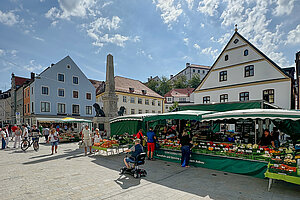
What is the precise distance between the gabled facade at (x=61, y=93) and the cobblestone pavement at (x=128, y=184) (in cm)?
2463

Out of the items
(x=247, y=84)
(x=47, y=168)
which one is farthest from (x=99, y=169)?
(x=247, y=84)

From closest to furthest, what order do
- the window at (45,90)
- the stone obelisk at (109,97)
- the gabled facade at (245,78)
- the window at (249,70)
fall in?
the stone obelisk at (109,97) → the gabled facade at (245,78) → the window at (249,70) → the window at (45,90)

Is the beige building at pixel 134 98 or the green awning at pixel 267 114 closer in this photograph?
the green awning at pixel 267 114

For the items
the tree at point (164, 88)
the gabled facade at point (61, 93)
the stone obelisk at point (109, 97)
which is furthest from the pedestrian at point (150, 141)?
the tree at point (164, 88)

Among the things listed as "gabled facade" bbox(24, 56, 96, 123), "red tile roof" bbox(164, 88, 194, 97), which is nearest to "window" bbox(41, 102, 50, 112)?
"gabled facade" bbox(24, 56, 96, 123)

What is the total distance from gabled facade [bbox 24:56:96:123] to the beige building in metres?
3.88

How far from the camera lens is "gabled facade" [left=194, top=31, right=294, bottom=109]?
711 inches

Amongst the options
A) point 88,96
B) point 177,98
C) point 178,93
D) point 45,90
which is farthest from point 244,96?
point 178,93

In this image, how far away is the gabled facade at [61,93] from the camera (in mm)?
29719

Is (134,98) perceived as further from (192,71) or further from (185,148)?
(192,71)

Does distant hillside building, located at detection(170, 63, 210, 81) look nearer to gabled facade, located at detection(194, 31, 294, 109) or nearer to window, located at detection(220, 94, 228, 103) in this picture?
gabled facade, located at detection(194, 31, 294, 109)

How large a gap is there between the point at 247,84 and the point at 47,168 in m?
20.3

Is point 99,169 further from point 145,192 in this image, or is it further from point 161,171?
point 145,192

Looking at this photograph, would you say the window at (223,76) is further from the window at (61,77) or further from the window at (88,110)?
the window at (61,77)
